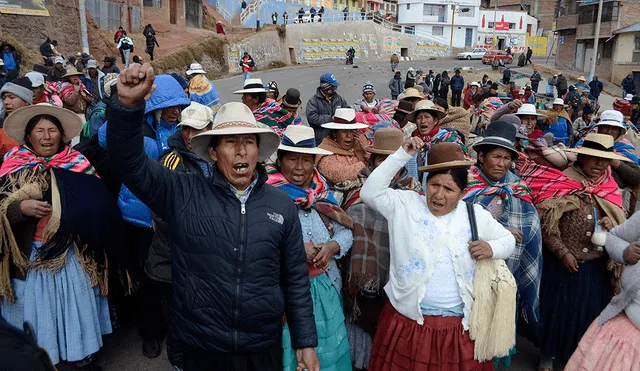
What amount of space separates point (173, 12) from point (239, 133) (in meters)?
35.4

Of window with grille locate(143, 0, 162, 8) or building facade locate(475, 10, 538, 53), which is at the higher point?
building facade locate(475, 10, 538, 53)

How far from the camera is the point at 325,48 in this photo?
141 ft

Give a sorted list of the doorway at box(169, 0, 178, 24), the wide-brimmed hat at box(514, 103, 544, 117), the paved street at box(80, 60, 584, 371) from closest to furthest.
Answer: the paved street at box(80, 60, 584, 371), the wide-brimmed hat at box(514, 103, 544, 117), the doorway at box(169, 0, 178, 24)

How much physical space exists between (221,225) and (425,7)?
225 ft

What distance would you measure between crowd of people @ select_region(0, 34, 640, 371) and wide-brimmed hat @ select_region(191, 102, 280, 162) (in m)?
0.01

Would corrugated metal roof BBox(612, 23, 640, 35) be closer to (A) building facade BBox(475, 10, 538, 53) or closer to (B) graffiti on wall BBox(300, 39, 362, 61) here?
(B) graffiti on wall BBox(300, 39, 362, 61)

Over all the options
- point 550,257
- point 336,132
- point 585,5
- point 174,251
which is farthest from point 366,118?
point 585,5

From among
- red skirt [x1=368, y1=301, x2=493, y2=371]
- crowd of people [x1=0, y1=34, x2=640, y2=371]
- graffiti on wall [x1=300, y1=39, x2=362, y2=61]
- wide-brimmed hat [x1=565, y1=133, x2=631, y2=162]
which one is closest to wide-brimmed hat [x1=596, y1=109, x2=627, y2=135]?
crowd of people [x1=0, y1=34, x2=640, y2=371]

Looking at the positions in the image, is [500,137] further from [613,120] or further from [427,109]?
[613,120]

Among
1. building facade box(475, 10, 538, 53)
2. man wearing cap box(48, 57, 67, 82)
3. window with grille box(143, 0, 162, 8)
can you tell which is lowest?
man wearing cap box(48, 57, 67, 82)

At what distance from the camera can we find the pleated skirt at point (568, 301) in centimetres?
393

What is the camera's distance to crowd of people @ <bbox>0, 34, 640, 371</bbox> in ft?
7.78

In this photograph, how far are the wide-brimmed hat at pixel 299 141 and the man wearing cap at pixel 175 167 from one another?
22.0 inches

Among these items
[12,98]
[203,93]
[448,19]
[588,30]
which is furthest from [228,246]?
[448,19]
